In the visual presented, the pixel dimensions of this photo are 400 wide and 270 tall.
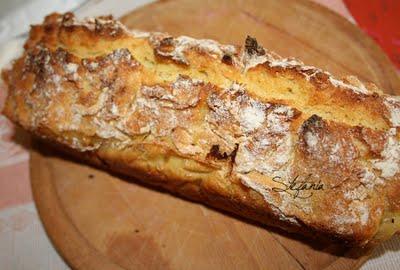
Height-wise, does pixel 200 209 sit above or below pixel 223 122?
below

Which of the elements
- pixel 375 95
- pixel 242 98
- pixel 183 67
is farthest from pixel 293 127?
pixel 183 67

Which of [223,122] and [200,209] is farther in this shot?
[200,209]

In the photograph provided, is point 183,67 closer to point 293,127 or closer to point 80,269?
point 293,127

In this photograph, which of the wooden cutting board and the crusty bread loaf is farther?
the wooden cutting board
